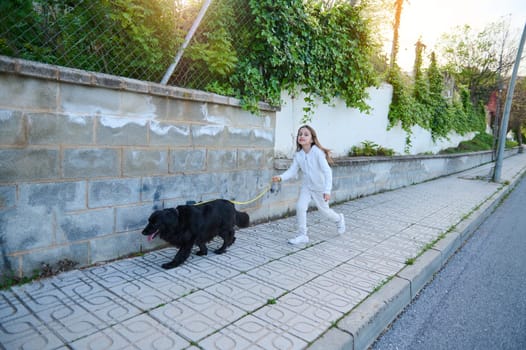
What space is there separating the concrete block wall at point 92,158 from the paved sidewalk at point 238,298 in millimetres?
377

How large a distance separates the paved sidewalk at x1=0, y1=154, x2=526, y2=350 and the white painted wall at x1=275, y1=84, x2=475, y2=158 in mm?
2155

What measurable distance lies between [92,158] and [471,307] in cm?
426

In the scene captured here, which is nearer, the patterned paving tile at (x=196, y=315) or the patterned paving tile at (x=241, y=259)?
the patterned paving tile at (x=196, y=315)

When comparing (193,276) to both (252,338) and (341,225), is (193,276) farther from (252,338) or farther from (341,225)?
(341,225)

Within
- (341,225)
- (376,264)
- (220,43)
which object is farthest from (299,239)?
(220,43)

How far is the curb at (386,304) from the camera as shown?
264cm

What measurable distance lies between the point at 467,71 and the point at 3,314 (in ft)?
119

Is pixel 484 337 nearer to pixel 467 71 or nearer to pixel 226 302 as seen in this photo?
pixel 226 302

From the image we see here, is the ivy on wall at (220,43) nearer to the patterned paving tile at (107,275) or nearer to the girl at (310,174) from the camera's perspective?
the girl at (310,174)

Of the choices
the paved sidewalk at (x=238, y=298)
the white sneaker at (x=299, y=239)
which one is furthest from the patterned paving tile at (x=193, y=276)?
the white sneaker at (x=299, y=239)

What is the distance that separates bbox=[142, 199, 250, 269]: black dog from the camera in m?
3.66

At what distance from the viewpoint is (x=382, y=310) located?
312 cm

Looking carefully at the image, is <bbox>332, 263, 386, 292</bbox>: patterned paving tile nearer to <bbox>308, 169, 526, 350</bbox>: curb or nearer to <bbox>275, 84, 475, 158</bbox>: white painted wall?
<bbox>308, 169, 526, 350</bbox>: curb

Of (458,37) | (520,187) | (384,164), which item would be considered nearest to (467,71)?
(458,37)
